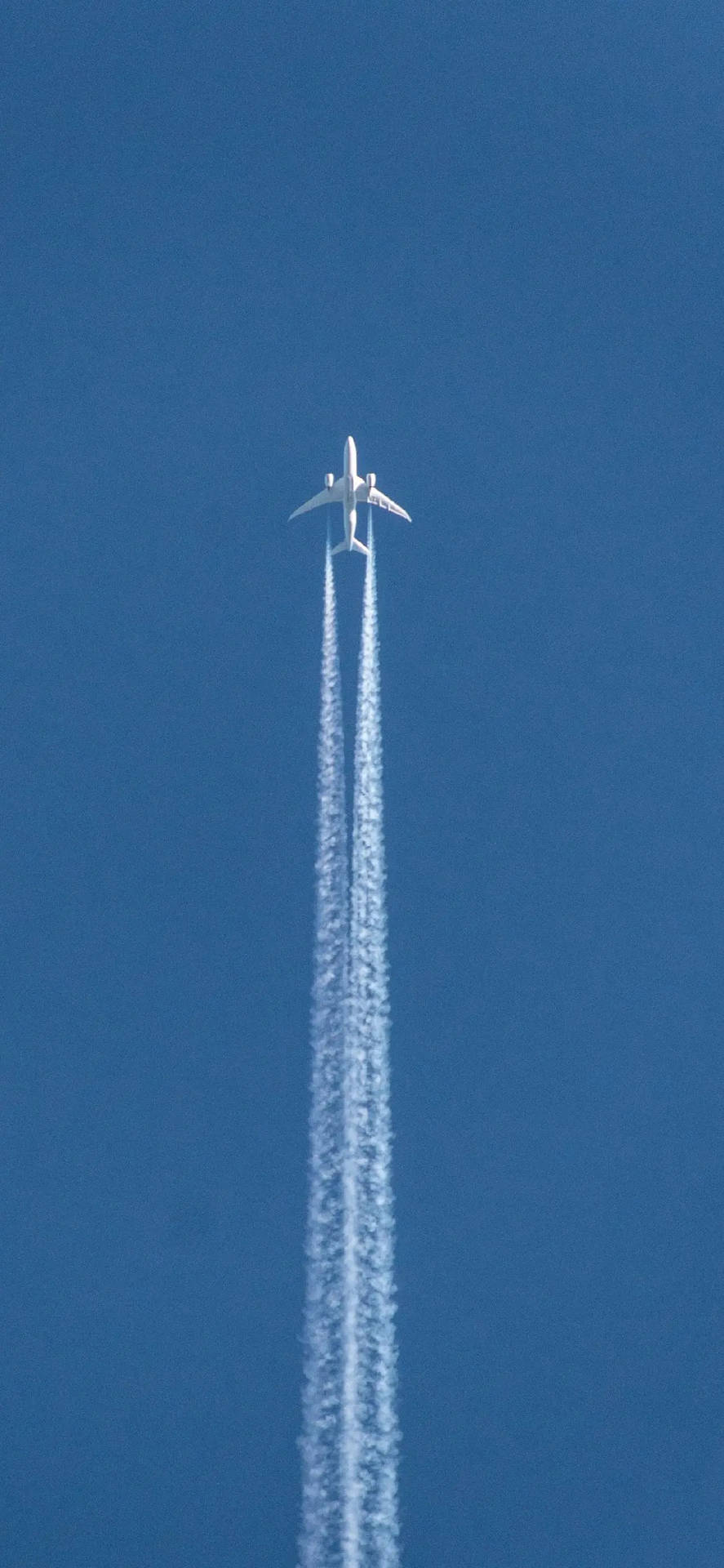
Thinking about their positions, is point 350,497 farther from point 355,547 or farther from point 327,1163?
point 327,1163

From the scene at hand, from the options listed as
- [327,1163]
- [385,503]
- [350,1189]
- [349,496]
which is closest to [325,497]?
[349,496]

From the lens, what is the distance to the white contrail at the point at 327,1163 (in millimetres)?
97062

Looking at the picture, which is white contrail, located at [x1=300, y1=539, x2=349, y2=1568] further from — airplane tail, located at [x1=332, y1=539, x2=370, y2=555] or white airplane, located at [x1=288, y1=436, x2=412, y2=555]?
white airplane, located at [x1=288, y1=436, x2=412, y2=555]

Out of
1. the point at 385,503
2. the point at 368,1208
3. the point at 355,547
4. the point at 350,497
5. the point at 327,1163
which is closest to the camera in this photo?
the point at 368,1208

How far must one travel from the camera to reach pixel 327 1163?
335 ft

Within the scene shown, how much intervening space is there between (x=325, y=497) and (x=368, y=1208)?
35459 mm

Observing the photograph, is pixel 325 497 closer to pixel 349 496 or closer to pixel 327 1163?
pixel 349 496

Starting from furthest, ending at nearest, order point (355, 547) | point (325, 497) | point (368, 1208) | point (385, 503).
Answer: point (385, 503) → point (325, 497) → point (355, 547) → point (368, 1208)

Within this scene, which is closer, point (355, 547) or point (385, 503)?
point (355, 547)

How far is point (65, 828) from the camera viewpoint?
112m

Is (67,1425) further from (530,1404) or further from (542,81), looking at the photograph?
(542,81)

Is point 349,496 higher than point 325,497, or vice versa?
point 325,497

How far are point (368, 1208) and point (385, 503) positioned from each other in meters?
35.5

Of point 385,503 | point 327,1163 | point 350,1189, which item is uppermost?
point 385,503
